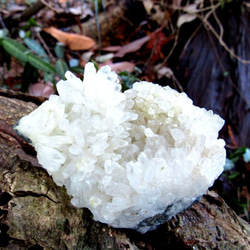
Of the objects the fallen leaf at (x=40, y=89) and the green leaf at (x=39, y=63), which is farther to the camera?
the fallen leaf at (x=40, y=89)

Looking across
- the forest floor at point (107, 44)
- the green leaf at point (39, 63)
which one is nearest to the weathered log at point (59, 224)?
the forest floor at point (107, 44)

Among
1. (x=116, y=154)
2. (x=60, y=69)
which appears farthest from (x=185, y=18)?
(x=116, y=154)

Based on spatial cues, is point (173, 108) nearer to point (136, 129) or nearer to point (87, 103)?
point (136, 129)

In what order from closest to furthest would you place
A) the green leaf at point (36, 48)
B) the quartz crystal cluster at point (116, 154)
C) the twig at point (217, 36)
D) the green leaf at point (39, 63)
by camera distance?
the quartz crystal cluster at point (116, 154)
the green leaf at point (39, 63)
the green leaf at point (36, 48)
the twig at point (217, 36)

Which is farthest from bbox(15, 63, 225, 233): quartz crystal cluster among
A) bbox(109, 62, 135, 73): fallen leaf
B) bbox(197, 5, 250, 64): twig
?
bbox(197, 5, 250, 64): twig

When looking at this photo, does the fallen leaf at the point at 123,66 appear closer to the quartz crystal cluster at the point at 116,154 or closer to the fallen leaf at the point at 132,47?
the fallen leaf at the point at 132,47

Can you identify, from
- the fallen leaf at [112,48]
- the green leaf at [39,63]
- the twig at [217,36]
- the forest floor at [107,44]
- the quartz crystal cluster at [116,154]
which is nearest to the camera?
the quartz crystal cluster at [116,154]

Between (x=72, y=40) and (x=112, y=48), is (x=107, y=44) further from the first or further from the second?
(x=72, y=40)

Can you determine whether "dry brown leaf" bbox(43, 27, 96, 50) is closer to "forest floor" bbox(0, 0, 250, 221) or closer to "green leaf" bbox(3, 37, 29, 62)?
"forest floor" bbox(0, 0, 250, 221)
